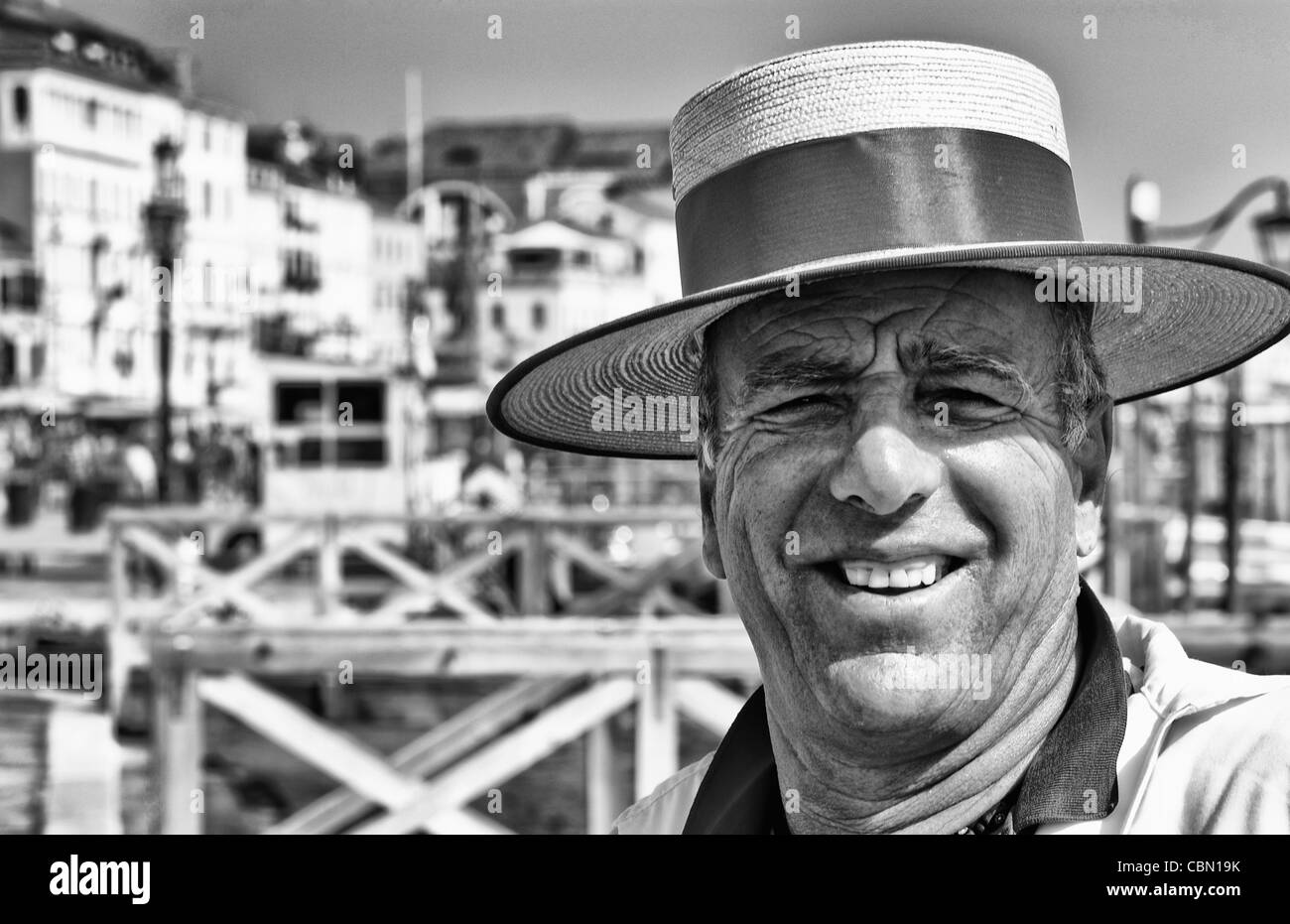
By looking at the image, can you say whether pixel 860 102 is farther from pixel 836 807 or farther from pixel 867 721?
pixel 836 807

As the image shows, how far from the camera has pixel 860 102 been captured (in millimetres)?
1442

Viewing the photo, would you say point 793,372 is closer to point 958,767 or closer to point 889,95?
point 889,95

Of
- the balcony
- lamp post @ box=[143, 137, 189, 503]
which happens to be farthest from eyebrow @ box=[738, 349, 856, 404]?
the balcony

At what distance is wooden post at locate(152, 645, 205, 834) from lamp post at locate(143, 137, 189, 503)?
9408 mm

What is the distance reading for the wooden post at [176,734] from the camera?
3.67 meters

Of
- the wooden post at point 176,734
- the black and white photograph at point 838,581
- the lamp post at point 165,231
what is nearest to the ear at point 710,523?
the black and white photograph at point 838,581

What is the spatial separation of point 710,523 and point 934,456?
0.33 meters

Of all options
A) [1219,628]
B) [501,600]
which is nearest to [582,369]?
[1219,628]

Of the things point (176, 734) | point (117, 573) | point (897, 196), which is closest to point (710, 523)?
point (897, 196)

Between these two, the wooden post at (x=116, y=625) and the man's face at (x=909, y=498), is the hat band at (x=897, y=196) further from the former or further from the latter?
the wooden post at (x=116, y=625)

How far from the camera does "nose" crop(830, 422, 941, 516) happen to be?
4.44ft

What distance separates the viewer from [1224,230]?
2682mm

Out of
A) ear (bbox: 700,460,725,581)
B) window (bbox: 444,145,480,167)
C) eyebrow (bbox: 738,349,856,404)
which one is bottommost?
ear (bbox: 700,460,725,581)

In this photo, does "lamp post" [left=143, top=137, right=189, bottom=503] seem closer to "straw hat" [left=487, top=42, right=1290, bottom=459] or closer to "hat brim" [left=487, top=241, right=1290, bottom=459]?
"hat brim" [left=487, top=241, right=1290, bottom=459]
